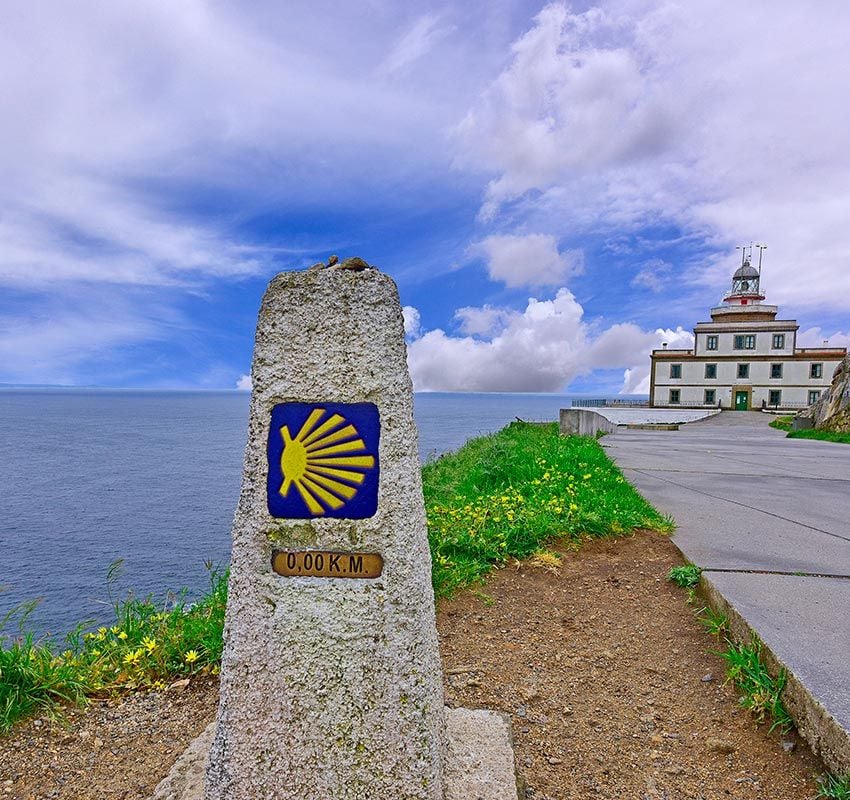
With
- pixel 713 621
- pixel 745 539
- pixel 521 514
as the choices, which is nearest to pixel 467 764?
pixel 713 621

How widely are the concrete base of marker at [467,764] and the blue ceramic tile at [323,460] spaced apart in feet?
3.89

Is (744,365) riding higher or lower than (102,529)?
higher

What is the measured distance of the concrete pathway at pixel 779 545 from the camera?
283cm

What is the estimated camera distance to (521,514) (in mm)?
5480

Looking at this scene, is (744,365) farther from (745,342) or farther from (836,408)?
(836,408)

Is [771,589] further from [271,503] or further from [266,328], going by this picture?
[266,328]

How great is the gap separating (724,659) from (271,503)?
2799 millimetres

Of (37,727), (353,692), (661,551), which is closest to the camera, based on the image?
(353,692)

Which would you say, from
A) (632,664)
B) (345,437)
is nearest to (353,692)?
(345,437)

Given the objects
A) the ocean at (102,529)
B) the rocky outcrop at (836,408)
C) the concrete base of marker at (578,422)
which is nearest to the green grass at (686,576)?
the ocean at (102,529)

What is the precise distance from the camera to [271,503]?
84.4 inches

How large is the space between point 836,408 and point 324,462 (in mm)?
22270

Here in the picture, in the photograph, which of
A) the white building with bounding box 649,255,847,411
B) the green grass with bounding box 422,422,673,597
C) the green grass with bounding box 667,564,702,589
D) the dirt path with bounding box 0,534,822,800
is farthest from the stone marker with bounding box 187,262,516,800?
the white building with bounding box 649,255,847,411

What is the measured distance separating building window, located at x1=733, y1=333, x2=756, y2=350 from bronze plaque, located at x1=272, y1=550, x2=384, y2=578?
4822cm
